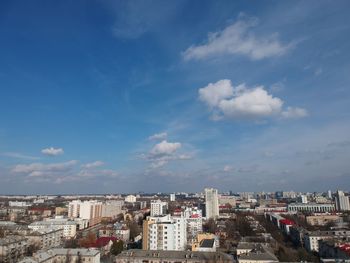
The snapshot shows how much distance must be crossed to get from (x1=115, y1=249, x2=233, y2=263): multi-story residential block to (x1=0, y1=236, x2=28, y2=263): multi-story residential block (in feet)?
32.1

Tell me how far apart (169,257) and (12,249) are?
14.4 m

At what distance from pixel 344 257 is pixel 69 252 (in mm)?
21501

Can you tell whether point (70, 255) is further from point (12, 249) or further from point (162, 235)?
point (162, 235)

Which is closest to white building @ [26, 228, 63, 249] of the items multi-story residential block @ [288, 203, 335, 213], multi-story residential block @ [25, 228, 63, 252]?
multi-story residential block @ [25, 228, 63, 252]

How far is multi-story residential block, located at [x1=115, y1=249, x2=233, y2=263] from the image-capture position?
996 inches

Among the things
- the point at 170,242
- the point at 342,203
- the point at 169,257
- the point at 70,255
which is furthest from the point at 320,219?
the point at 70,255

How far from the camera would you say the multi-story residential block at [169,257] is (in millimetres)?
25297

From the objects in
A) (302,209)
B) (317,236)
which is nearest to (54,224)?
(317,236)

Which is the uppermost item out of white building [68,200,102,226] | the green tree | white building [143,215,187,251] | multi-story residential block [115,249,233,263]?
white building [68,200,102,226]

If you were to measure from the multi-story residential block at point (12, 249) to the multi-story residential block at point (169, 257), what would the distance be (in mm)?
9782

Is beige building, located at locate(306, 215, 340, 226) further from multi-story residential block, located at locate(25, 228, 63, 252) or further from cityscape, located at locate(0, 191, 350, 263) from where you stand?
multi-story residential block, located at locate(25, 228, 63, 252)

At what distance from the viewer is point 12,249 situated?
29.7 metres

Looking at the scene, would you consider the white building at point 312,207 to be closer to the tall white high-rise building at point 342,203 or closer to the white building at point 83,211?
the tall white high-rise building at point 342,203

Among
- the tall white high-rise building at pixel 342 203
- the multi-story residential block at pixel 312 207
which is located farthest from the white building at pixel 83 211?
the tall white high-rise building at pixel 342 203
